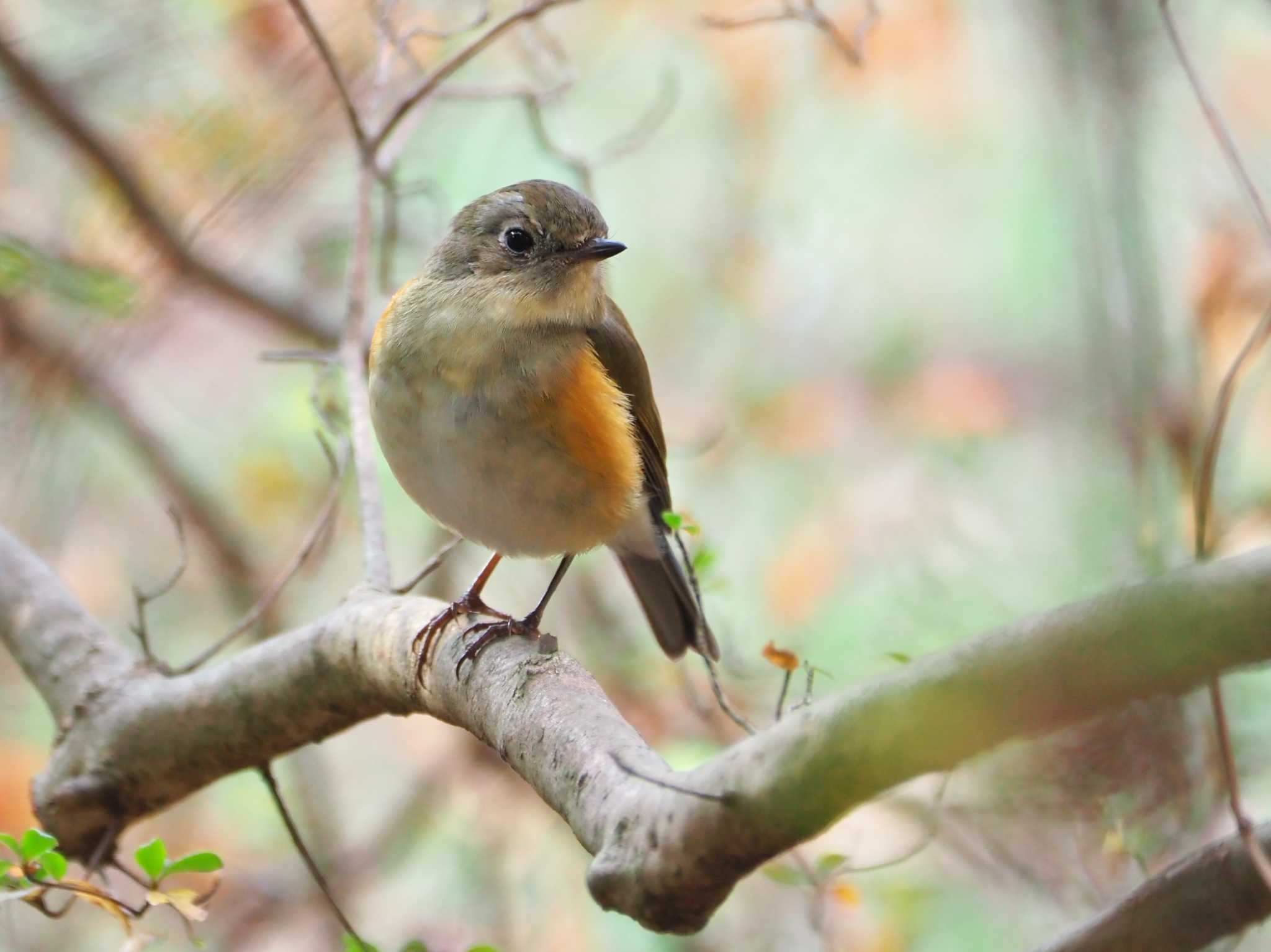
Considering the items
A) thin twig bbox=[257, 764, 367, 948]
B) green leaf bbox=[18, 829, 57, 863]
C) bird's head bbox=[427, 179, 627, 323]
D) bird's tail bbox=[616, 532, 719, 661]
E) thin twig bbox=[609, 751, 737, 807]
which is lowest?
bird's tail bbox=[616, 532, 719, 661]

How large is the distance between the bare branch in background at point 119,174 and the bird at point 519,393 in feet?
4.62

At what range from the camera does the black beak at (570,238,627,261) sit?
331 cm

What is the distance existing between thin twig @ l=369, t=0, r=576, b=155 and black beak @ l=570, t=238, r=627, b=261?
1.76 feet

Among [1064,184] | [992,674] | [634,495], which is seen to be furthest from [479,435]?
[1064,184]

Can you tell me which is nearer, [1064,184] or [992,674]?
[992,674]

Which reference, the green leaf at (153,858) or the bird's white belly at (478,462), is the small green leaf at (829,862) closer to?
the bird's white belly at (478,462)

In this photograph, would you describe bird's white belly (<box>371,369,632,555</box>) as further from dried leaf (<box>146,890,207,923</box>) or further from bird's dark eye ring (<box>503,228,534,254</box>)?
dried leaf (<box>146,890,207,923</box>)

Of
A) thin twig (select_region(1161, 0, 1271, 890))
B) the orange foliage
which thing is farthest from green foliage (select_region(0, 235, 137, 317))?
the orange foliage

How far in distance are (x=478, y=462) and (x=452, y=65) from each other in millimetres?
915

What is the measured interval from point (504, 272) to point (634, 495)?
0.67m

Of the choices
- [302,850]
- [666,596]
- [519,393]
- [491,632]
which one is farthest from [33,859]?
[666,596]

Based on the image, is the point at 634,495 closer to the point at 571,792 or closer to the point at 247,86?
the point at 571,792

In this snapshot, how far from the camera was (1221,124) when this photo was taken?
7.06 ft

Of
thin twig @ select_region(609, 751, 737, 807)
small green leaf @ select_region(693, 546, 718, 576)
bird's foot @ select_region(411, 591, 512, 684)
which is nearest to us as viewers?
thin twig @ select_region(609, 751, 737, 807)
